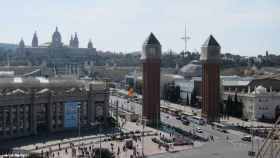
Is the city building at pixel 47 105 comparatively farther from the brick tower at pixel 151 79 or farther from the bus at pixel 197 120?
the bus at pixel 197 120

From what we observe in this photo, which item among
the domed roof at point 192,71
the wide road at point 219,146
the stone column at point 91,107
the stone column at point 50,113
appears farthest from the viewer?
the domed roof at point 192,71

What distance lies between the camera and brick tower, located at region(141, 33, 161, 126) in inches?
2879

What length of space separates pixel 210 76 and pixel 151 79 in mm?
10348

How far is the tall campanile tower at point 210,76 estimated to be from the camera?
254 feet

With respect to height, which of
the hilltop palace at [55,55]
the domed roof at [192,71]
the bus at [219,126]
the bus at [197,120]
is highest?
the hilltop palace at [55,55]

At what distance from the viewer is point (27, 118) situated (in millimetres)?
62406

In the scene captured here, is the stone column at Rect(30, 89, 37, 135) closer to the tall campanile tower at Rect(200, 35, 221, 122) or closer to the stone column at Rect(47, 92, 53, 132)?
the stone column at Rect(47, 92, 53, 132)

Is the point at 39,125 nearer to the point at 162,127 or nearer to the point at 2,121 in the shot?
the point at 2,121

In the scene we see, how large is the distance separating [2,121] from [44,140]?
233 inches

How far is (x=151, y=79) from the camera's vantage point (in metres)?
74.2

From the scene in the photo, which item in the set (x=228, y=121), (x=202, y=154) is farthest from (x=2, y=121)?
(x=228, y=121)

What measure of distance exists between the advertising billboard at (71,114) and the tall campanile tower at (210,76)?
21.1 m

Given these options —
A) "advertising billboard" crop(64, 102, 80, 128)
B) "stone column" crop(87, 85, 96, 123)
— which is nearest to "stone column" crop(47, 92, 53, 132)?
"advertising billboard" crop(64, 102, 80, 128)

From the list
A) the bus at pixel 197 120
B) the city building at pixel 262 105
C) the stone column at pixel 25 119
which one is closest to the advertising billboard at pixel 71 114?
the stone column at pixel 25 119
